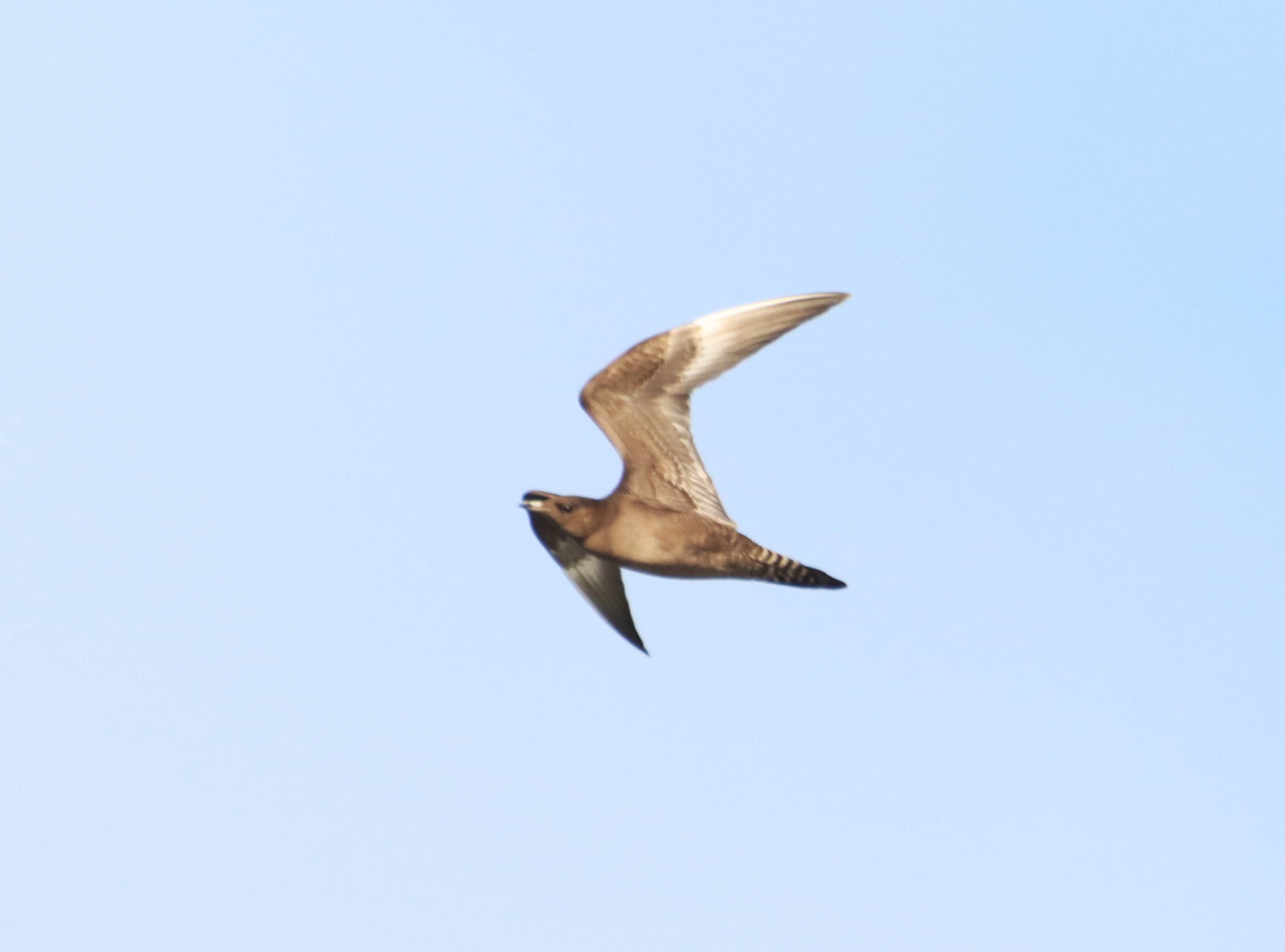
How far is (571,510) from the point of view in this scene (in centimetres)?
1339

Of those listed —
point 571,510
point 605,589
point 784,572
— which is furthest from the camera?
point 605,589

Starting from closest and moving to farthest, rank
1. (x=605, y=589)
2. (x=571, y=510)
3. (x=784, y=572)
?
(x=784, y=572) < (x=571, y=510) < (x=605, y=589)

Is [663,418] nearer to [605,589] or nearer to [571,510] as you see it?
[571,510]

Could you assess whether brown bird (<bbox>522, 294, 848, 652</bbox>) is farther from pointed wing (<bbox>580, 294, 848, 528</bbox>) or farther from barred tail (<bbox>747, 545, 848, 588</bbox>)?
barred tail (<bbox>747, 545, 848, 588</bbox>)

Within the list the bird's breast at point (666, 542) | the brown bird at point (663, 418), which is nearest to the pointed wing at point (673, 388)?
the brown bird at point (663, 418)

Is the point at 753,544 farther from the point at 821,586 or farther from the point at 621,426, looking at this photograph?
the point at 621,426

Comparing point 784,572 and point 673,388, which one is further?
point 673,388

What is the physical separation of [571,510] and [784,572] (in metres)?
2.05

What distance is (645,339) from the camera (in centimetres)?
1380

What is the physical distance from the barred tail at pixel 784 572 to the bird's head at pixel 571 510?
153cm

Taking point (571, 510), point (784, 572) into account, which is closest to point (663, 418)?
point (571, 510)

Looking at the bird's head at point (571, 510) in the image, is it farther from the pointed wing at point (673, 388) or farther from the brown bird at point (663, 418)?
the pointed wing at point (673, 388)

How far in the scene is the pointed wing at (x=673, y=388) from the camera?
44.8 ft

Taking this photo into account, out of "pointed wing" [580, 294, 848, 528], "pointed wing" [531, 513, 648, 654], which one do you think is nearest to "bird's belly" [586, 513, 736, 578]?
"pointed wing" [580, 294, 848, 528]
